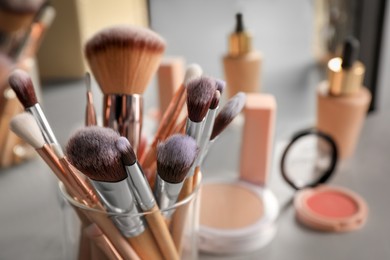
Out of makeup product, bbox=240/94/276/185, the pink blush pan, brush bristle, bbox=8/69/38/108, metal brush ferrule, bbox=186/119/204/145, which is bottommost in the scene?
the pink blush pan

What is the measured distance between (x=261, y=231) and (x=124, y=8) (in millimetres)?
419

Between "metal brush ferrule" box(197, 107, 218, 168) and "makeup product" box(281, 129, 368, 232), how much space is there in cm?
17

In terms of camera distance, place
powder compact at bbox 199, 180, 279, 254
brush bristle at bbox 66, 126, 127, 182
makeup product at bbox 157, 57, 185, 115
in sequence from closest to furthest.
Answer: brush bristle at bbox 66, 126, 127, 182, powder compact at bbox 199, 180, 279, 254, makeup product at bbox 157, 57, 185, 115

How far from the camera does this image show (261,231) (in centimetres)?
41

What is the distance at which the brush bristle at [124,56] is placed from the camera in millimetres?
309

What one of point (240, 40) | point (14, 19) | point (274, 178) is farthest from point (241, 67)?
point (14, 19)

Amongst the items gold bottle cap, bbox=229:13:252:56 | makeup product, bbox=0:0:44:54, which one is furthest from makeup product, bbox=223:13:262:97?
makeup product, bbox=0:0:44:54

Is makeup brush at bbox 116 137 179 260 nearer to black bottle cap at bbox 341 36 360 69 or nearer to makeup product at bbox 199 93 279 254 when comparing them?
makeup product at bbox 199 93 279 254

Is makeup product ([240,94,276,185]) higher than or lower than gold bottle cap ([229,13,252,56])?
lower

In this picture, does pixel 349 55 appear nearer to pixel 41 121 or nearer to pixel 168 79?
pixel 168 79

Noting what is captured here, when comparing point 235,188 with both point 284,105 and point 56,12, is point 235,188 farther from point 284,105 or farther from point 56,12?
point 56,12

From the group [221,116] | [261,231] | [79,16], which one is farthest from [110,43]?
[79,16]

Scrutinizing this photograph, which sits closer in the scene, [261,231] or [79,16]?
[261,231]

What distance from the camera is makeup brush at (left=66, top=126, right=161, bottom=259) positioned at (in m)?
0.25
